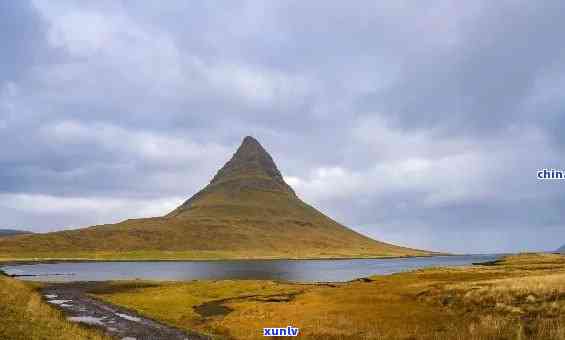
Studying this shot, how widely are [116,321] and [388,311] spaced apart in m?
28.5

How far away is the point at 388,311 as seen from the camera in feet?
168

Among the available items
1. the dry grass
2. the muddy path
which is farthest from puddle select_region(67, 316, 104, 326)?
the dry grass

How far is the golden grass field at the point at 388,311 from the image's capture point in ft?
129

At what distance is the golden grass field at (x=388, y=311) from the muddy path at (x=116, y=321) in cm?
254

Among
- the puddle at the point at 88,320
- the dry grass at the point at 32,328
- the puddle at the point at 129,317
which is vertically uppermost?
the dry grass at the point at 32,328

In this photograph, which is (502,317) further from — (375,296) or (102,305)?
(102,305)

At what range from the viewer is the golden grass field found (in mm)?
39344

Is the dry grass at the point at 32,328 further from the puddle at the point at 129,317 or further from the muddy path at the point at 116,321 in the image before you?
the puddle at the point at 129,317

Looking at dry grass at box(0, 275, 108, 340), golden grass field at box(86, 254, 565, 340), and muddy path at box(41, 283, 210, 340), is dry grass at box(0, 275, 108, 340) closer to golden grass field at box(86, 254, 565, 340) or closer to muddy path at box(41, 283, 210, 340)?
muddy path at box(41, 283, 210, 340)

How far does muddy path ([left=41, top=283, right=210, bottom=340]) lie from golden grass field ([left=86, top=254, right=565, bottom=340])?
2.54m

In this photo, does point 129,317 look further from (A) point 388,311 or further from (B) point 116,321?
(A) point 388,311

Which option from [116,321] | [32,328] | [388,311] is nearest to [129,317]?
[116,321]

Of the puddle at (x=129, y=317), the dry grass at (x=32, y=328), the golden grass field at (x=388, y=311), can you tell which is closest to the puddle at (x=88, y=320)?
the puddle at (x=129, y=317)

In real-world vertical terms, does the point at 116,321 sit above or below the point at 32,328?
below
